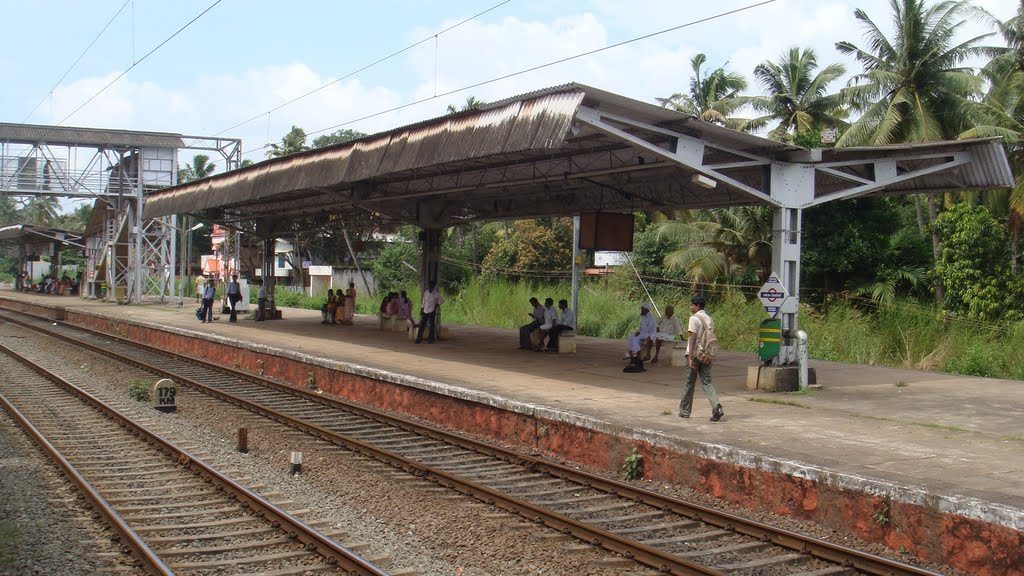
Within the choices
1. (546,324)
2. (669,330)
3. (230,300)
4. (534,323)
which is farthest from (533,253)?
(669,330)

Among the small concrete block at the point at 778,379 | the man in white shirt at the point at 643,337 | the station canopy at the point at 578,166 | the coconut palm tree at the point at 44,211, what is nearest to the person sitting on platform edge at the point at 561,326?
the man in white shirt at the point at 643,337

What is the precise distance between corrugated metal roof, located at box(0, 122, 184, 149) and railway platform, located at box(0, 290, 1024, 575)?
2324cm

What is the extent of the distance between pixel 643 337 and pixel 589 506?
792cm

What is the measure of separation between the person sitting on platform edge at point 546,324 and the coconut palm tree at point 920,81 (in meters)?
16.0

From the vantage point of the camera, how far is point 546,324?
18.5m

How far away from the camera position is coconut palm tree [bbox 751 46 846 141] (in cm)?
3459

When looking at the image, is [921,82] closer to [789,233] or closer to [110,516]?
[789,233]

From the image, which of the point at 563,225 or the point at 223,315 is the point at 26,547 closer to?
the point at 223,315

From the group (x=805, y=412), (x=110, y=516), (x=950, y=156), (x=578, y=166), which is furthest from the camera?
(x=578, y=166)

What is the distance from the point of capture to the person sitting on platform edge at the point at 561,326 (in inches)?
719

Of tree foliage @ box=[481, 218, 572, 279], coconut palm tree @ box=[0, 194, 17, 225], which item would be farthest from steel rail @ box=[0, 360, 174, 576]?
coconut palm tree @ box=[0, 194, 17, 225]

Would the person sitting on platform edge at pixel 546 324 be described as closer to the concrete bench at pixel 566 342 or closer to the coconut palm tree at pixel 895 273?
the concrete bench at pixel 566 342

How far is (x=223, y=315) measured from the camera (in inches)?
1257

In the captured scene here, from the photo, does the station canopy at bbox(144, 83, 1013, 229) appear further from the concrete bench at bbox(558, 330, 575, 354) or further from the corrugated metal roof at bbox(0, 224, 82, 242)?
the corrugated metal roof at bbox(0, 224, 82, 242)
